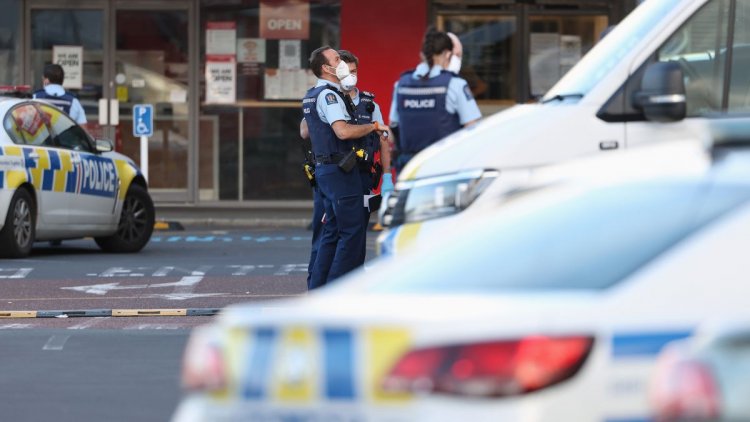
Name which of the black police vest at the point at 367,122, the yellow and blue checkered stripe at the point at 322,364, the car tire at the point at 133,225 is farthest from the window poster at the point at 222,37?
the yellow and blue checkered stripe at the point at 322,364

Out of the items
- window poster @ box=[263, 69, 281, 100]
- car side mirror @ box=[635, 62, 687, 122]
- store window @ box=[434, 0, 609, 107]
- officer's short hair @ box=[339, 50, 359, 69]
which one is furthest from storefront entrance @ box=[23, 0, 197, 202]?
car side mirror @ box=[635, 62, 687, 122]

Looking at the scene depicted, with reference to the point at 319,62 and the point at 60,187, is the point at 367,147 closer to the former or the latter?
the point at 319,62

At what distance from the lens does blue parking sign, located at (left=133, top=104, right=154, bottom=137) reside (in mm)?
21719

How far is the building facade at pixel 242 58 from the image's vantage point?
75.9 feet

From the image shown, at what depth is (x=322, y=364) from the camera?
392 cm

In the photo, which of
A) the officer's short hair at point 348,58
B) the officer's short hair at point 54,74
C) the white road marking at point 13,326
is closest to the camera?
the white road marking at point 13,326

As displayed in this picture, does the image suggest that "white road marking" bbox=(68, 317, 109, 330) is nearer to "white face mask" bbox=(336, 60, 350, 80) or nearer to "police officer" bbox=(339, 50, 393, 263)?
"police officer" bbox=(339, 50, 393, 263)

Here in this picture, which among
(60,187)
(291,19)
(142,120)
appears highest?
(291,19)

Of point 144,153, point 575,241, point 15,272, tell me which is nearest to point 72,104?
point 144,153

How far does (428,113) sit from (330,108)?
2077 millimetres

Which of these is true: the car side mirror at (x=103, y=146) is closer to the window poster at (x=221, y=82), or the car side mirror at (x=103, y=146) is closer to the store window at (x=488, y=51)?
the window poster at (x=221, y=82)

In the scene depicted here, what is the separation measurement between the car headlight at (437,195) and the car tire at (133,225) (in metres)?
9.43

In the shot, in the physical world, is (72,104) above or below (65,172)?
above

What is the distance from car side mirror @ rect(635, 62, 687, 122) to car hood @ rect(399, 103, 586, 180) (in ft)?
1.20
